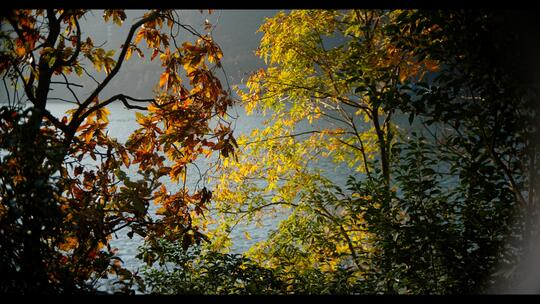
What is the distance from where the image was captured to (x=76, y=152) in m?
2.53

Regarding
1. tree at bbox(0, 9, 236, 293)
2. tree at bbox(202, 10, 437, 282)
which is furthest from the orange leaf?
tree at bbox(202, 10, 437, 282)

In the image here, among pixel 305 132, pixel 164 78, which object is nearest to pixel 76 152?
pixel 164 78

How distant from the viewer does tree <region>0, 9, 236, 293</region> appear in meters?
1.59

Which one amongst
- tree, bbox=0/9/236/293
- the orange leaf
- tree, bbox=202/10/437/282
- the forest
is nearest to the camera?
tree, bbox=0/9/236/293

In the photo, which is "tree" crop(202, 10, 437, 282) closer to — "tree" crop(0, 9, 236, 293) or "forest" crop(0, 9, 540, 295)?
"forest" crop(0, 9, 540, 295)

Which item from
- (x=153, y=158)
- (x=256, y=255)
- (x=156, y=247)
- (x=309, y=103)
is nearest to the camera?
(x=156, y=247)

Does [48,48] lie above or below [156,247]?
above

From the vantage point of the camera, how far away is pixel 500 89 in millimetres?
2352

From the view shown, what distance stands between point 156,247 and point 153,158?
0.53 m

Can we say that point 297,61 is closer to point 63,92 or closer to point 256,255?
point 256,255

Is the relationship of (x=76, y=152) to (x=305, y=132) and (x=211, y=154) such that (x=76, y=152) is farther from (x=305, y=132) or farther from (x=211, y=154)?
(x=305, y=132)

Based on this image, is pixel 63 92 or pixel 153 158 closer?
pixel 153 158

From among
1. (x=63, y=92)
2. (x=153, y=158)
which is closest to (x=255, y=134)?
(x=153, y=158)

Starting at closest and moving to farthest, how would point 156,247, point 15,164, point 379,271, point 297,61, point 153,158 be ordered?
point 15,164
point 156,247
point 153,158
point 379,271
point 297,61
